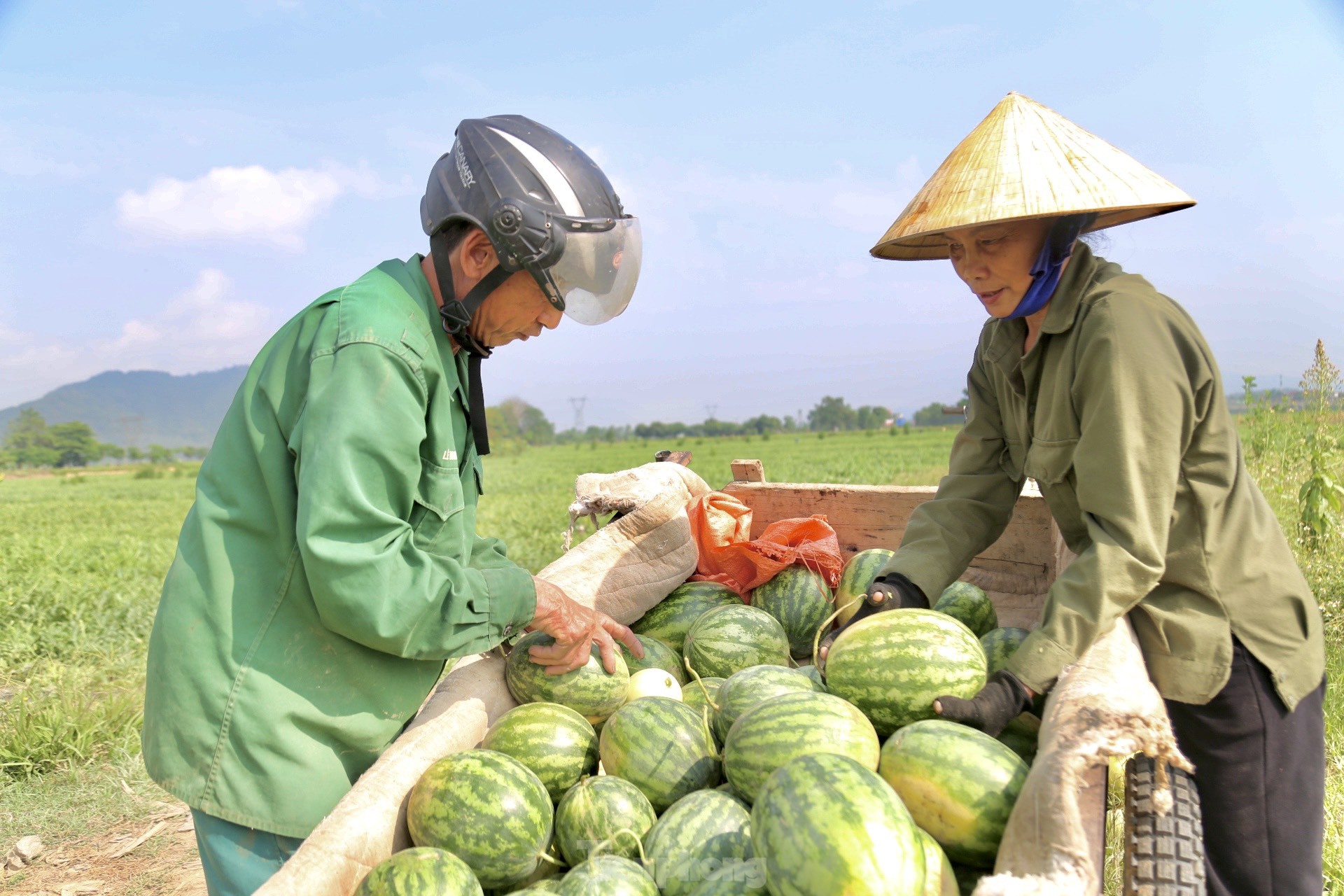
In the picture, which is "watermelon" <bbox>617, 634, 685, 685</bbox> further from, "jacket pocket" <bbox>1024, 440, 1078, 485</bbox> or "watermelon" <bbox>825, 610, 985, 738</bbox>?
"jacket pocket" <bbox>1024, 440, 1078, 485</bbox>

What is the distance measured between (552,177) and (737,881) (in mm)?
1674

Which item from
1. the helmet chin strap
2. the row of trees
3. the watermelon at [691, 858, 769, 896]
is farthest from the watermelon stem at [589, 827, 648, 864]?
the row of trees

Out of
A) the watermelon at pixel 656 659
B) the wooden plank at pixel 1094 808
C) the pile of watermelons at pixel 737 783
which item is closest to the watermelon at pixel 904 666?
the pile of watermelons at pixel 737 783

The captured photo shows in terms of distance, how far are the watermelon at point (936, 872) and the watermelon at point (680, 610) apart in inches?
67.7

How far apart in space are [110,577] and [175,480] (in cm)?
3710

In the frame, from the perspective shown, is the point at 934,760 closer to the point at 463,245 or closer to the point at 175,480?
the point at 463,245

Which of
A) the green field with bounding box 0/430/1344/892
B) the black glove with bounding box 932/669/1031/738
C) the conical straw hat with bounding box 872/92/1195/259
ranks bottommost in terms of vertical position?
the green field with bounding box 0/430/1344/892

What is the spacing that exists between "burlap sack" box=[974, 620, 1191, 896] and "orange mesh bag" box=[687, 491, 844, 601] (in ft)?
5.78

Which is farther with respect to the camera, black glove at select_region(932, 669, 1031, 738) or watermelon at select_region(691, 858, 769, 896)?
black glove at select_region(932, 669, 1031, 738)

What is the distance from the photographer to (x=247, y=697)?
1905 mm

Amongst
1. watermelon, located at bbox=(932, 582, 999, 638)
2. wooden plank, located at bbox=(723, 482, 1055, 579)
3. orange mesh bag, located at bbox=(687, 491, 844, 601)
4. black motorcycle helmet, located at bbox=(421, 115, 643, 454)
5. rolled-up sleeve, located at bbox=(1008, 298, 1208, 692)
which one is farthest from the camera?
wooden plank, located at bbox=(723, 482, 1055, 579)

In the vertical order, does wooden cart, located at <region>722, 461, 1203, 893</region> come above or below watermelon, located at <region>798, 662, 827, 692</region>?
above

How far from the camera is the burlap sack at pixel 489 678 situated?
5.55ft

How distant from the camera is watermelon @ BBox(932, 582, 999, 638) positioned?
3.04 metres
